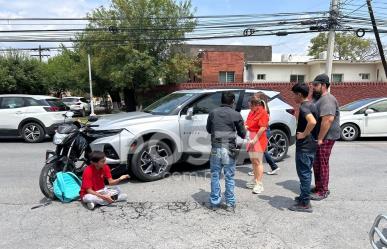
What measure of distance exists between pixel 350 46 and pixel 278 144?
155 ft

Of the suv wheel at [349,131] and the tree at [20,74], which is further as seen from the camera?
the tree at [20,74]

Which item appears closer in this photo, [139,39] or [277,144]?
[277,144]

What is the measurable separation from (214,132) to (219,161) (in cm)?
41

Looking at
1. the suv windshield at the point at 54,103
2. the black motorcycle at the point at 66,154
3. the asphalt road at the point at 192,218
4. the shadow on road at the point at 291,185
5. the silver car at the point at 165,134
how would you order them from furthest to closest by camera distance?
the suv windshield at the point at 54,103 < the silver car at the point at 165,134 < the shadow on road at the point at 291,185 < the black motorcycle at the point at 66,154 < the asphalt road at the point at 192,218

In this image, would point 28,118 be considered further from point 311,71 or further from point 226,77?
point 311,71

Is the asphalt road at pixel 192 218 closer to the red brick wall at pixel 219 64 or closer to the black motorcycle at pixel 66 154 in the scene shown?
the black motorcycle at pixel 66 154

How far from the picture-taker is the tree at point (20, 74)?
2357 centimetres

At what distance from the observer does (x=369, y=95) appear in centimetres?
1858

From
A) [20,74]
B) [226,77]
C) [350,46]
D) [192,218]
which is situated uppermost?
[350,46]

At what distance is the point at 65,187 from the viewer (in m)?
4.98

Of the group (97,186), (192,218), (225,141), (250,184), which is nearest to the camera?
(192,218)

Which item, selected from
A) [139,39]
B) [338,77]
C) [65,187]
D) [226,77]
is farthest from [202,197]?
[338,77]

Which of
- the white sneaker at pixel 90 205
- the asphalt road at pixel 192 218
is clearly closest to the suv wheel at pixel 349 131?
the asphalt road at pixel 192 218

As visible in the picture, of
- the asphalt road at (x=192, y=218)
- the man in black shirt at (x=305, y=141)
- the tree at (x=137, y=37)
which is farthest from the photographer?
the tree at (x=137, y=37)
